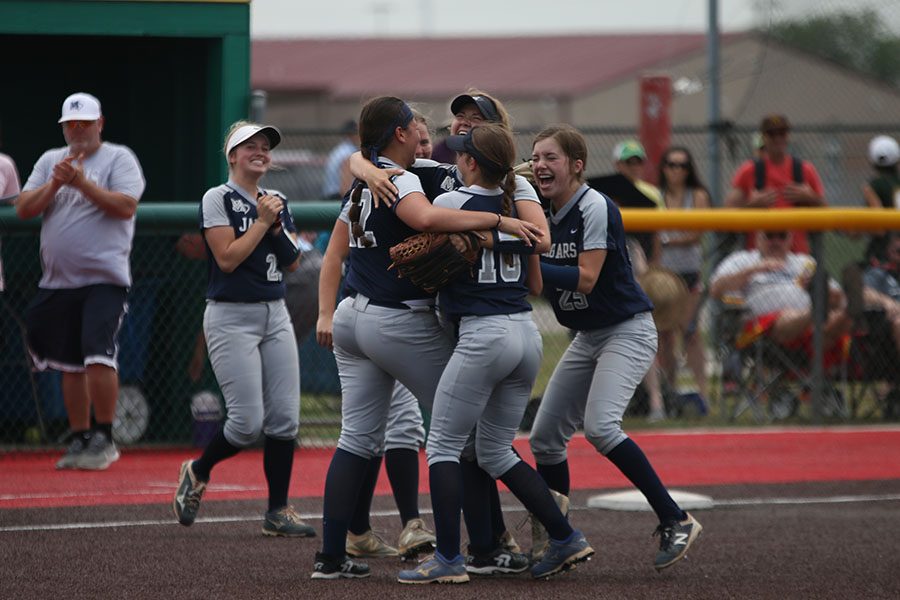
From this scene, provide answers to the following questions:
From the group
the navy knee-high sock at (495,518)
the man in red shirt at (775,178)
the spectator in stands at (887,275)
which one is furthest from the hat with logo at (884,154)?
the navy knee-high sock at (495,518)

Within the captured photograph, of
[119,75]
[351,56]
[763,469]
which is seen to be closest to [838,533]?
[763,469]

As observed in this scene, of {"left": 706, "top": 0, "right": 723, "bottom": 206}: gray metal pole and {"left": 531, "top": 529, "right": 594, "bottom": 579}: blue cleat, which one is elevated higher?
{"left": 706, "top": 0, "right": 723, "bottom": 206}: gray metal pole

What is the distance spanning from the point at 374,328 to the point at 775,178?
285 inches

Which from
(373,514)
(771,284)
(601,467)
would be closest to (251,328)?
(373,514)

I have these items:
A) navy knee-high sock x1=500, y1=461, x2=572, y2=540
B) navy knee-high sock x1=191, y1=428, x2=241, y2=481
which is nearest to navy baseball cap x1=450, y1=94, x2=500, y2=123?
navy knee-high sock x1=500, y1=461, x2=572, y2=540

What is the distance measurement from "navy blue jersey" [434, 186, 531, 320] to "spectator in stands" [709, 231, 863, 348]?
19.8 ft

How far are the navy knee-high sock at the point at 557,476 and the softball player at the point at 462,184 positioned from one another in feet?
0.99

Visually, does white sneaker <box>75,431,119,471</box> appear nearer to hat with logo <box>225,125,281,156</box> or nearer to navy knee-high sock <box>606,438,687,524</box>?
hat with logo <box>225,125,281,156</box>

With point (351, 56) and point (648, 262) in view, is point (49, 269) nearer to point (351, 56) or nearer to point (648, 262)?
point (648, 262)

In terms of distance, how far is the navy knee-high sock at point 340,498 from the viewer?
582 cm

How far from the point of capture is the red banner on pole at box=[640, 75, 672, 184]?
1414 centimetres

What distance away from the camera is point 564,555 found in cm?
586

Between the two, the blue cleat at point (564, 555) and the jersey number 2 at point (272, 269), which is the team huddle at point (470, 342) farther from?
the jersey number 2 at point (272, 269)

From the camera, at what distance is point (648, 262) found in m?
11.2
